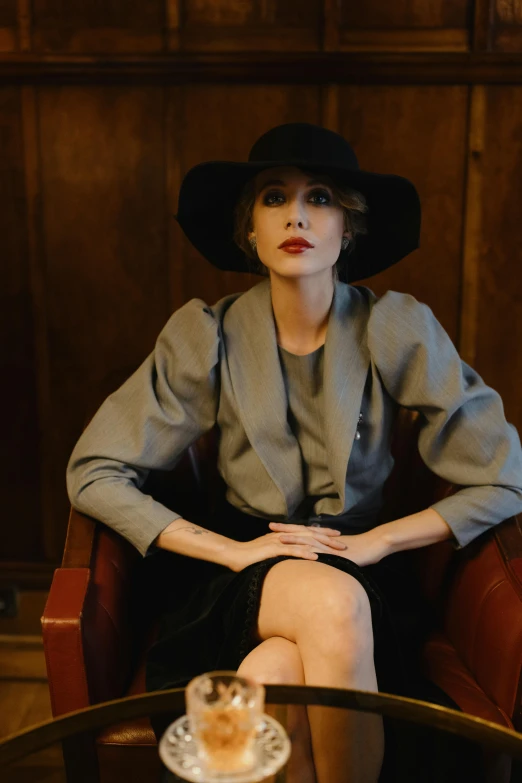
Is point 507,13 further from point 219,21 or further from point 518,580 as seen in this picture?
point 518,580

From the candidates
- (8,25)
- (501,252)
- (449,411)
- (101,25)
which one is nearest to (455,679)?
(449,411)

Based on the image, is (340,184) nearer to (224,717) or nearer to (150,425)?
(150,425)

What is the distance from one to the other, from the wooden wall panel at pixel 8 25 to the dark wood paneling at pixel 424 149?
0.83 metres

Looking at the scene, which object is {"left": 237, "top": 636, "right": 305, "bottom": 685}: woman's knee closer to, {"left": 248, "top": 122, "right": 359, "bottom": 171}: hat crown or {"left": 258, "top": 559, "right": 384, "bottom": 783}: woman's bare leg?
{"left": 258, "top": 559, "right": 384, "bottom": 783}: woman's bare leg

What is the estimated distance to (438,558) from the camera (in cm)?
172

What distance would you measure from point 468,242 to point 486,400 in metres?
0.67

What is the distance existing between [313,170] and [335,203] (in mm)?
78

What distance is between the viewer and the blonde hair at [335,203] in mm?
1645

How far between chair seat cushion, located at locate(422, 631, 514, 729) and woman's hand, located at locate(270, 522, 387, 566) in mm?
209

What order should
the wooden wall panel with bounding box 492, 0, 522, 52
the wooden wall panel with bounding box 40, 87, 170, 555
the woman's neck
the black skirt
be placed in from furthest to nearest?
the wooden wall panel with bounding box 40, 87, 170, 555, the wooden wall panel with bounding box 492, 0, 522, 52, the woman's neck, the black skirt

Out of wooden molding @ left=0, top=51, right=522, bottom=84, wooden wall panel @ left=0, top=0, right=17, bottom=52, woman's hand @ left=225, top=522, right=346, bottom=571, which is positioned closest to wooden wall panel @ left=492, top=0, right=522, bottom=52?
wooden molding @ left=0, top=51, right=522, bottom=84

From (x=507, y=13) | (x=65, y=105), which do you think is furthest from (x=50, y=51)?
(x=507, y=13)

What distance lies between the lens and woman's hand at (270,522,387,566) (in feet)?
5.03

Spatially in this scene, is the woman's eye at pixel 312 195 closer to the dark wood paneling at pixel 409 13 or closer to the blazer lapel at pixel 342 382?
the blazer lapel at pixel 342 382
